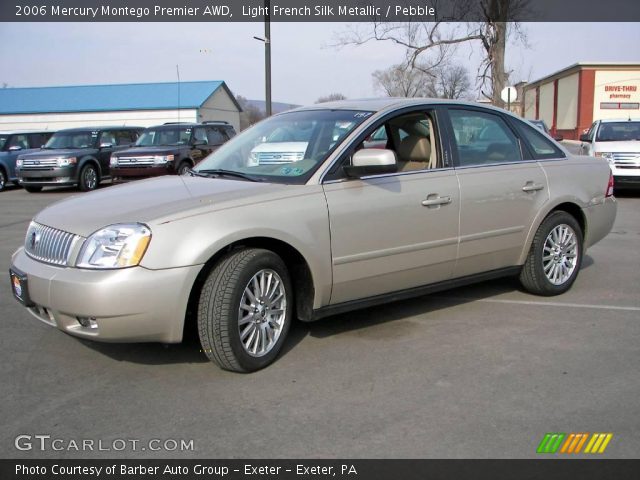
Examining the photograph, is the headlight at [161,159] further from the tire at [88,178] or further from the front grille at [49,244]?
the front grille at [49,244]

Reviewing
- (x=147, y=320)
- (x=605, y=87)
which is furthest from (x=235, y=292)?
(x=605, y=87)

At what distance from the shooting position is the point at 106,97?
2040 inches

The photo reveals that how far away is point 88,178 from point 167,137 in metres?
2.48

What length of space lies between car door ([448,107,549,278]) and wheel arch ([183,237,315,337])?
1337 mm

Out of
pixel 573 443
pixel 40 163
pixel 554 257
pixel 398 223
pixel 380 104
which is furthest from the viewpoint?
pixel 40 163

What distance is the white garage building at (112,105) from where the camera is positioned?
158 feet

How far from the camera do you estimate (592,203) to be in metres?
5.80

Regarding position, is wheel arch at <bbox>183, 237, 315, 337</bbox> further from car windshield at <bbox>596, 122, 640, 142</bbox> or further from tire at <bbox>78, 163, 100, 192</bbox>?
tire at <bbox>78, 163, 100, 192</bbox>

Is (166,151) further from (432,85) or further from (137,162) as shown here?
(432,85)

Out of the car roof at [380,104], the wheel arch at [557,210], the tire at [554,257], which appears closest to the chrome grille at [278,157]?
the car roof at [380,104]

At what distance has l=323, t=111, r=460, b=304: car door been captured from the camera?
4234mm

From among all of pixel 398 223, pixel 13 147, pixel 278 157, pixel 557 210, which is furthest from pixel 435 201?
pixel 13 147

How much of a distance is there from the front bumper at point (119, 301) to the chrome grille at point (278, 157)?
124 centimetres
